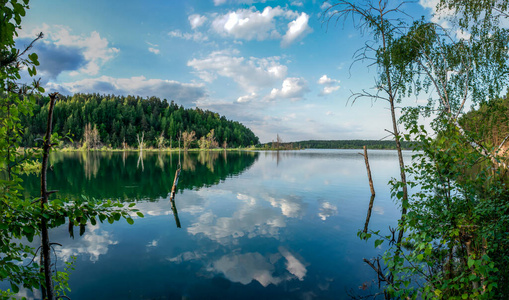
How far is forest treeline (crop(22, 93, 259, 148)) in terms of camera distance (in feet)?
387

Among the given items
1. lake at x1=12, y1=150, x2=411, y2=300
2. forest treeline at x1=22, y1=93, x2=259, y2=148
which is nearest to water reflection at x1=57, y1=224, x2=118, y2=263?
lake at x1=12, y1=150, x2=411, y2=300

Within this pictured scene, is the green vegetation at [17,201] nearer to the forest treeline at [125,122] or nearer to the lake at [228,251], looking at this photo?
the lake at [228,251]

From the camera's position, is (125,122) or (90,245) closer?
(90,245)

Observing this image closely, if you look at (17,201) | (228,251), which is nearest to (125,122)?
(228,251)

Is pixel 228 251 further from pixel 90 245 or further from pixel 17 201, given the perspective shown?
pixel 17 201

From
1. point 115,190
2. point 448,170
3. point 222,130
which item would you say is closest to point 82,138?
point 222,130

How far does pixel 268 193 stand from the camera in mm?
22281

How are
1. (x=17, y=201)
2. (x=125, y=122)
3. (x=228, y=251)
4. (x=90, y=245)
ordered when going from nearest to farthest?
(x=17, y=201) → (x=228, y=251) → (x=90, y=245) → (x=125, y=122)

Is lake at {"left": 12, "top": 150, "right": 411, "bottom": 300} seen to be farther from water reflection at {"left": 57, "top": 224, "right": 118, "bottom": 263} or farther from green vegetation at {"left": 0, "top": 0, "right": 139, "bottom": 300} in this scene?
green vegetation at {"left": 0, "top": 0, "right": 139, "bottom": 300}

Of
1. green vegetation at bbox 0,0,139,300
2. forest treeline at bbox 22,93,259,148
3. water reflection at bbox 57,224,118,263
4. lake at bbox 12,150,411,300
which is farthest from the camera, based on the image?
forest treeline at bbox 22,93,259,148

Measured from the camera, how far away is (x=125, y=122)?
5763 inches

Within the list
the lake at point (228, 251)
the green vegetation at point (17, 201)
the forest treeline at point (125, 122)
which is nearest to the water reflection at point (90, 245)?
the lake at point (228, 251)

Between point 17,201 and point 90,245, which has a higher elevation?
point 17,201

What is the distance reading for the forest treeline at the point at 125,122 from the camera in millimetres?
118062
